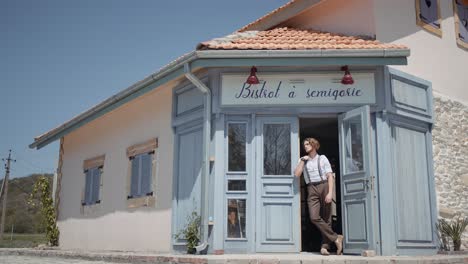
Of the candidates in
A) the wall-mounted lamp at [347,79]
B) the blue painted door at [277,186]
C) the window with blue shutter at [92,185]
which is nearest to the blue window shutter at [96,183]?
the window with blue shutter at [92,185]

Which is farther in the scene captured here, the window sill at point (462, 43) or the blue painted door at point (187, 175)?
the window sill at point (462, 43)

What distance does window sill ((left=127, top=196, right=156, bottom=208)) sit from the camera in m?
10.7

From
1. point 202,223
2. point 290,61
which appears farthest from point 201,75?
point 202,223

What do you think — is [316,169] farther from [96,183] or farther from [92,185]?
[92,185]

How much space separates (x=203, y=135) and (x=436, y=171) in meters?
4.47

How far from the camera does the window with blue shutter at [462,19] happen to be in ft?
39.2

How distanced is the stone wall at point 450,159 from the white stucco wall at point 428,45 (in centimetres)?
41

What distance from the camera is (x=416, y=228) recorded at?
9125 mm

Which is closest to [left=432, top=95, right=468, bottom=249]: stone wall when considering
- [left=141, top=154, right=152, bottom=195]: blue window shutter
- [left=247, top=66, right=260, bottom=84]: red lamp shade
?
[left=247, top=66, right=260, bottom=84]: red lamp shade

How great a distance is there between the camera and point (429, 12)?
36.8 feet

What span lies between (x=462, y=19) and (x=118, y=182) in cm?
871

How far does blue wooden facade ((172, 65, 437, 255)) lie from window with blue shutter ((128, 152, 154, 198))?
1711 mm

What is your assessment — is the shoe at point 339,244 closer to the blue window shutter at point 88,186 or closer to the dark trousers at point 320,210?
the dark trousers at point 320,210

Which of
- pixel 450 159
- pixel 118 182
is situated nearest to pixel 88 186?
pixel 118 182
